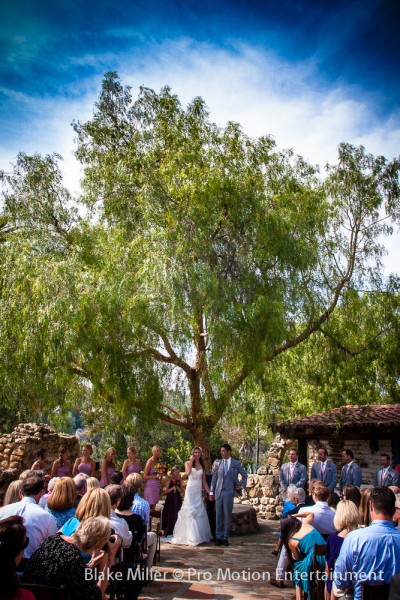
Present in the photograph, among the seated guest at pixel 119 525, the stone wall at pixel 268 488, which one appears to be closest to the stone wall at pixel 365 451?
the stone wall at pixel 268 488

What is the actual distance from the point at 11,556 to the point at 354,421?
1051cm

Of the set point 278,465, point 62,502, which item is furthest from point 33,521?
point 278,465

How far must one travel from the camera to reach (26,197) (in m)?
9.79

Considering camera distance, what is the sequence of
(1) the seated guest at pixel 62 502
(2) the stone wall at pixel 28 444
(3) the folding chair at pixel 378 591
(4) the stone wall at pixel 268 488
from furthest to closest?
(4) the stone wall at pixel 268 488
(2) the stone wall at pixel 28 444
(1) the seated guest at pixel 62 502
(3) the folding chair at pixel 378 591

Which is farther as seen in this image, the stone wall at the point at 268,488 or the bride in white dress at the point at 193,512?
the stone wall at the point at 268,488

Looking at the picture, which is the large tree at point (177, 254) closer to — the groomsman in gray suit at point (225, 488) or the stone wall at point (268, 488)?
the groomsman in gray suit at point (225, 488)

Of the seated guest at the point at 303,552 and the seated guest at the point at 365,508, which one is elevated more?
the seated guest at the point at 365,508

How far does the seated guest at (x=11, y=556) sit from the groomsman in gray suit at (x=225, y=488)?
5961 mm

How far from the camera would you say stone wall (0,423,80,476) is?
1055 cm

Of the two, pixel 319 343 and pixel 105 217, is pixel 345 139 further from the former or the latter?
pixel 105 217

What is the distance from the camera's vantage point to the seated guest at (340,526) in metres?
4.04

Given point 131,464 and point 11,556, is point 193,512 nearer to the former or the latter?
point 131,464

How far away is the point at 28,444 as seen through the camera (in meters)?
11.0

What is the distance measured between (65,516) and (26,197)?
23.3ft
